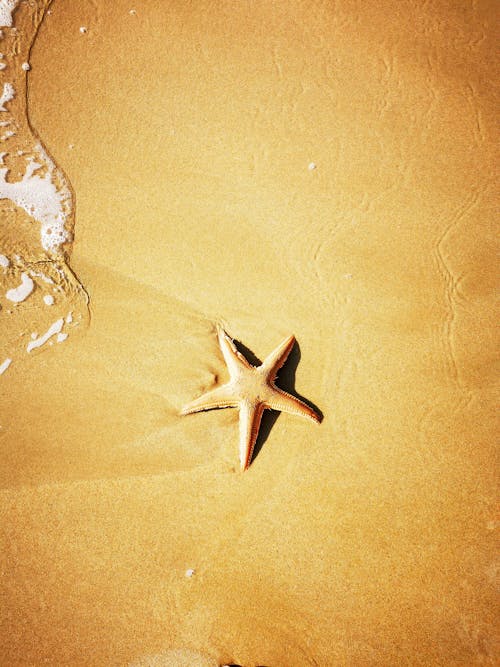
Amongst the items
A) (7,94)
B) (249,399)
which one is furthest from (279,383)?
(7,94)

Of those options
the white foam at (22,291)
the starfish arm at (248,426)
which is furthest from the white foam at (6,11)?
the starfish arm at (248,426)

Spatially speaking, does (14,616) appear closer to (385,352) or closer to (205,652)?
(205,652)

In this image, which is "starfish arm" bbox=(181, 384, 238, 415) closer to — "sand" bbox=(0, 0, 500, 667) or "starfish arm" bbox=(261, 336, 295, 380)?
"sand" bbox=(0, 0, 500, 667)

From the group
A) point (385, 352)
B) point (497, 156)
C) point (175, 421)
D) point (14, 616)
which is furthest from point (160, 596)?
point (497, 156)

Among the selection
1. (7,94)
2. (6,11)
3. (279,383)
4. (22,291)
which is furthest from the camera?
(6,11)

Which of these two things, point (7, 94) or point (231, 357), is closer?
point (231, 357)

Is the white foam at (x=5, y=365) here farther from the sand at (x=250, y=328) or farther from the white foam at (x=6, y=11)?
the white foam at (x=6, y=11)

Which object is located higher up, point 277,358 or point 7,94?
point 7,94

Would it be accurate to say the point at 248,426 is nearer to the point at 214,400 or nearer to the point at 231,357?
the point at 214,400
